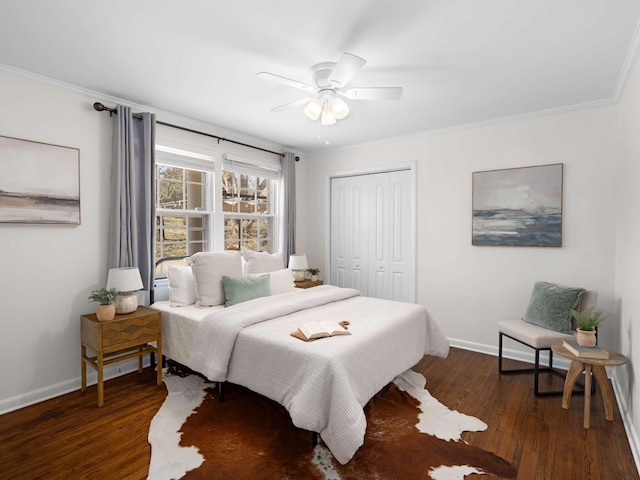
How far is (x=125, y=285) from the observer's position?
2955 millimetres

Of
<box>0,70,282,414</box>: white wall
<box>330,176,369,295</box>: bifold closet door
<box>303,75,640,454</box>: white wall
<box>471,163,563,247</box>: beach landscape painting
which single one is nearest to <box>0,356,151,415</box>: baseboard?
<box>0,70,282,414</box>: white wall

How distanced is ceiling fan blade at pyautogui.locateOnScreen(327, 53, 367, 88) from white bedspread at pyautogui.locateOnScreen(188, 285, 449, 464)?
68.7 inches

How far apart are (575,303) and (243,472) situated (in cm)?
301

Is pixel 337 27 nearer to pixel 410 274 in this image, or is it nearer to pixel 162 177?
pixel 162 177

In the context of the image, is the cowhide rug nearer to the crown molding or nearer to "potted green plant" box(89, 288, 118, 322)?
"potted green plant" box(89, 288, 118, 322)

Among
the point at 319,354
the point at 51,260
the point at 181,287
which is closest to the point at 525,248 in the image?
the point at 319,354

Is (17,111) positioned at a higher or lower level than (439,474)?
higher

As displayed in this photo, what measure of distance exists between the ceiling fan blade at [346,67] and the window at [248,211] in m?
2.36

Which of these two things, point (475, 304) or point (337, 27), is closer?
point (337, 27)

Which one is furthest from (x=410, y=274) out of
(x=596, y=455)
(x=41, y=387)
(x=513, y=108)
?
(x=41, y=387)

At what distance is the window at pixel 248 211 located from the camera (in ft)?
14.5

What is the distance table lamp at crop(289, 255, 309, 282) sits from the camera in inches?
182

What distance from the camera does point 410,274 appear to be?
176 inches

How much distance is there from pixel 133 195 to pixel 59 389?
5.73 ft
